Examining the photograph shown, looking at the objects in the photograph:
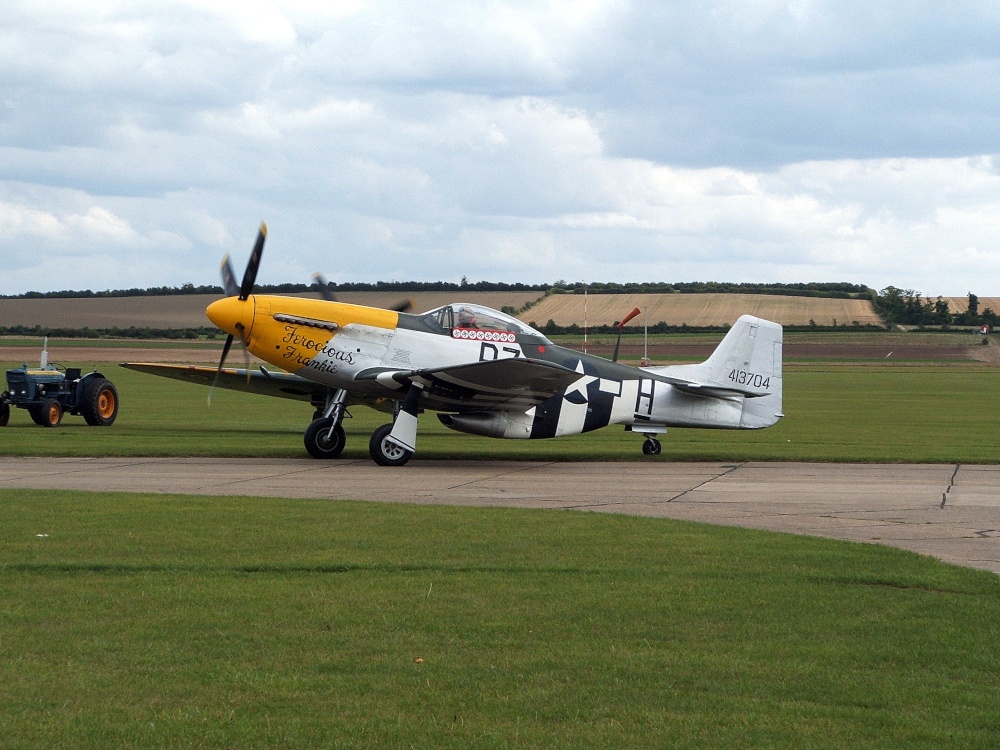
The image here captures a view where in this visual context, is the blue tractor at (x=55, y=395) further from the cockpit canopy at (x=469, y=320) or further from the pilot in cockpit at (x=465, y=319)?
the pilot in cockpit at (x=465, y=319)

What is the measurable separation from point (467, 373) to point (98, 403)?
1281 cm

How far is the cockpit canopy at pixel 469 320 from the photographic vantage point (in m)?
19.6

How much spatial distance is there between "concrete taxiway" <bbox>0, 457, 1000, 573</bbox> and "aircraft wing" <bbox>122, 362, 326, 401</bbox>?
5.34m

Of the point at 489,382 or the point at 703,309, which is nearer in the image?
the point at 489,382

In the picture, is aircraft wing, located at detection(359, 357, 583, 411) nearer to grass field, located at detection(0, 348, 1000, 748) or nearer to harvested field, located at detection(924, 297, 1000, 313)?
grass field, located at detection(0, 348, 1000, 748)

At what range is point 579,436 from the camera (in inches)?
1085

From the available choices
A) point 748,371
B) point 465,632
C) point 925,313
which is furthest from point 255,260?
point 925,313

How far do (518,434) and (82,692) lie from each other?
563 inches

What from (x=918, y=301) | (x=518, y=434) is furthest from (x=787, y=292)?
(x=518, y=434)

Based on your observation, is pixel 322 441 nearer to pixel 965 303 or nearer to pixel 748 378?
pixel 748 378

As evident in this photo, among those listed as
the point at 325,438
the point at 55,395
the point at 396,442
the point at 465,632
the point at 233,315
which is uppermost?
the point at 233,315

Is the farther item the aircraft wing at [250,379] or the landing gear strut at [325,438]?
the aircraft wing at [250,379]

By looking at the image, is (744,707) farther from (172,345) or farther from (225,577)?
(172,345)

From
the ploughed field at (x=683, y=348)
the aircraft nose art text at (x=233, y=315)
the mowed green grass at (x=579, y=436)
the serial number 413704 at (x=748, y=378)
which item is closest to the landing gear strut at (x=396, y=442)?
the mowed green grass at (x=579, y=436)
